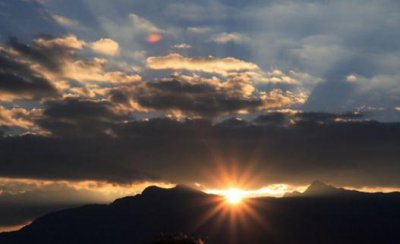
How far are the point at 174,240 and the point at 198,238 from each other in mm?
2785

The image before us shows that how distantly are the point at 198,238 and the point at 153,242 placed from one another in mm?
4290

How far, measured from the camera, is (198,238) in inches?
2201

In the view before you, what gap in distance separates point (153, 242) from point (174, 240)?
194 cm

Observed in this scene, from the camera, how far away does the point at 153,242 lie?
179ft

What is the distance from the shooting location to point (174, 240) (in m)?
54.1
